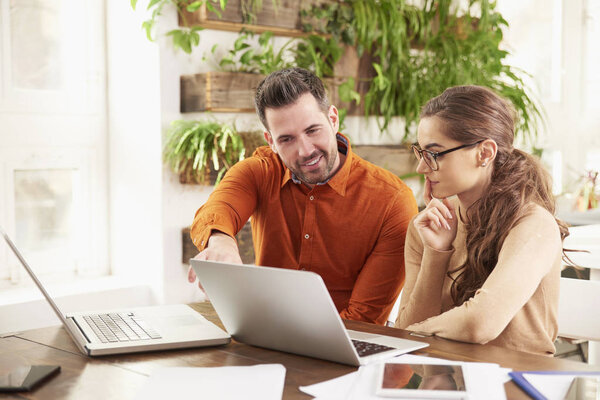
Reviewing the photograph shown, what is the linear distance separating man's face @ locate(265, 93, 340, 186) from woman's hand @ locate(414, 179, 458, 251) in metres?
0.36

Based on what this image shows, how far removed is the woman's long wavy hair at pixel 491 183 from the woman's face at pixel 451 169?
0.07 ft

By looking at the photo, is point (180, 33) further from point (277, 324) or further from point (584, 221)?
point (584, 221)

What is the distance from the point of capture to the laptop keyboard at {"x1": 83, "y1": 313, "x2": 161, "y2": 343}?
1.54 meters

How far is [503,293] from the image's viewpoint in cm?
156

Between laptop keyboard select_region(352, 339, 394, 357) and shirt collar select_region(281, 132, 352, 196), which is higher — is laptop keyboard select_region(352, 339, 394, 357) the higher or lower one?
the lower one

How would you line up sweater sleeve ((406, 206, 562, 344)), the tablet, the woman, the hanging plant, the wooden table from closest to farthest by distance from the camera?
the tablet < the wooden table < sweater sleeve ((406, 206, 562, 344)) < the woman < the hanging plant

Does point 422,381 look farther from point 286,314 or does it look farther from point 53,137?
point 53,137

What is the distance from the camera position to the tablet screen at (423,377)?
3.88 feet

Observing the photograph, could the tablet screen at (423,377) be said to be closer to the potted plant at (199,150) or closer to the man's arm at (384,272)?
the man's arm at (384,272)

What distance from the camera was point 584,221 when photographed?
3361 mm

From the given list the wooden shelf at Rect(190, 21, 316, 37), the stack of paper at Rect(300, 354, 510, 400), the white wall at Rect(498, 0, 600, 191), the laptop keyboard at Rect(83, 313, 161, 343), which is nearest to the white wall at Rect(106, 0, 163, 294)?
the wooden shelf at Rect(190, 21, 316, 37)

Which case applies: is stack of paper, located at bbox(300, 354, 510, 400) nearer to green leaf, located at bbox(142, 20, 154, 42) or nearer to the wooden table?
the wooden table

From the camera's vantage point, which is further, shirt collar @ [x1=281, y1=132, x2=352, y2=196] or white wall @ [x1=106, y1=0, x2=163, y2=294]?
white wall @ [x1=106, y1=0, x2=163, y2=294]

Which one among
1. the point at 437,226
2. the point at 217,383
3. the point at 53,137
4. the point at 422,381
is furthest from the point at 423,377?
the point at 53,137
